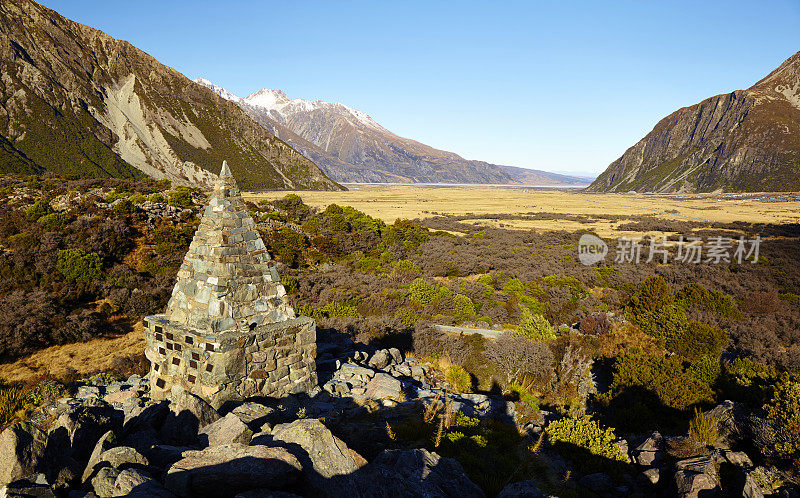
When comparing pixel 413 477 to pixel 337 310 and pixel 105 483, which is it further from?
pixel 337 310

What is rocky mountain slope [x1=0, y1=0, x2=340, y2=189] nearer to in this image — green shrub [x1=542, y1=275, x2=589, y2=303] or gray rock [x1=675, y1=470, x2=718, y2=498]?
green shrub [x1=542, y1=275, x2=589, y2=303]

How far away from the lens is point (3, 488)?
2900 mm

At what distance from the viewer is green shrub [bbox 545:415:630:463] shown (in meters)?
6.71

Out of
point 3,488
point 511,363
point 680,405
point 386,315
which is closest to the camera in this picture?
point 3,488

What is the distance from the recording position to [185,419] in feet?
15.8

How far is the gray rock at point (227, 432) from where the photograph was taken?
429cm

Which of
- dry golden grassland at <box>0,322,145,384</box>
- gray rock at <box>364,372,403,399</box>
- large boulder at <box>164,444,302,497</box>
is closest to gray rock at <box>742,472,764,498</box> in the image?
gray rock at <box>364,372,403,399</box>

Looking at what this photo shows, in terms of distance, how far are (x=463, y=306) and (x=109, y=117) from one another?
334ft

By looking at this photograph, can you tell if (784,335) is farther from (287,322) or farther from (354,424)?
(287,322)

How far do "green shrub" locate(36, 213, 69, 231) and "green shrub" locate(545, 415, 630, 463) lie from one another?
22909mm

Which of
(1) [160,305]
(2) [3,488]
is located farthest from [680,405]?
(1) [160,305]

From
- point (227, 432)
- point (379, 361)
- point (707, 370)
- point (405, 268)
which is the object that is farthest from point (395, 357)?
point (405, 268)

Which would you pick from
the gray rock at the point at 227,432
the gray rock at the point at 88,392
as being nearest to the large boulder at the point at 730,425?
the gray rock at the point at 227,432

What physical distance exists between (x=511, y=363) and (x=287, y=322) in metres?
7.82
